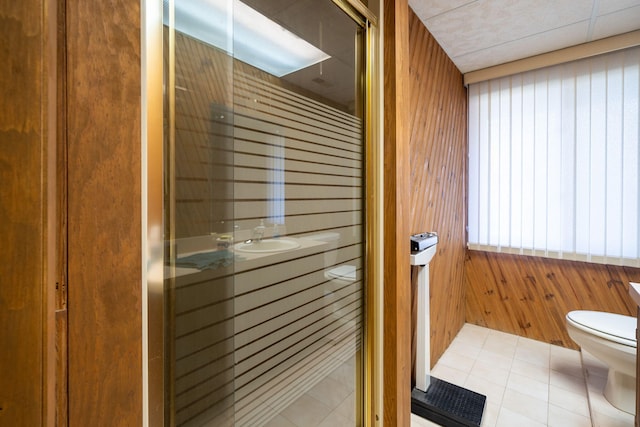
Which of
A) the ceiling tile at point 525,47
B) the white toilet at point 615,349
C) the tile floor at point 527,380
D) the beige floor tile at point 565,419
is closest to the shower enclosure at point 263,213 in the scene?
the tile floor at point 527,380

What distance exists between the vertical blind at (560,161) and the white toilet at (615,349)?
27.6 inches

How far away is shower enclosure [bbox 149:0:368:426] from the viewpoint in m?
0.62

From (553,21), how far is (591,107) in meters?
0.77

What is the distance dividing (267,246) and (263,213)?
0.33ft

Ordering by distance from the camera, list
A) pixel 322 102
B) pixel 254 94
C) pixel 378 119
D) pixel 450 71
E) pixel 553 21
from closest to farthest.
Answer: pixel 254 94, pixel 322 102, pixel 378 119, pixel 553 21, pixel 450 71

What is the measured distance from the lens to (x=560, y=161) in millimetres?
2299

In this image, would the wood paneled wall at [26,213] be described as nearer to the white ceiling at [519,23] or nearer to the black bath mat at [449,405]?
the black bath mat at [449,405]

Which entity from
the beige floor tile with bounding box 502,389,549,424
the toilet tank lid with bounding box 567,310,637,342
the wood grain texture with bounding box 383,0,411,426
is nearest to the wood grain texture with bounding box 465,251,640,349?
the toilet tank lid with bounding box 567,310,637,342

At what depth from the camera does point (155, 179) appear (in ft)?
1.86

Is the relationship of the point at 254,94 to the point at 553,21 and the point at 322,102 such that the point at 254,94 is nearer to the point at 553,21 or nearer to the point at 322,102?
the point at 322,102

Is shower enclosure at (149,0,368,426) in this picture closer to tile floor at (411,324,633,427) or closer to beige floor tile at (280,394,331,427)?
beige floor tile at (280,394,331,427)

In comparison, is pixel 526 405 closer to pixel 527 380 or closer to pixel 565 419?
pixel 565 419

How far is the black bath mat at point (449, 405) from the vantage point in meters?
1.54

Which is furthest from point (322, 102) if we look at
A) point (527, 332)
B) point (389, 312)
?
point (527, 332)
